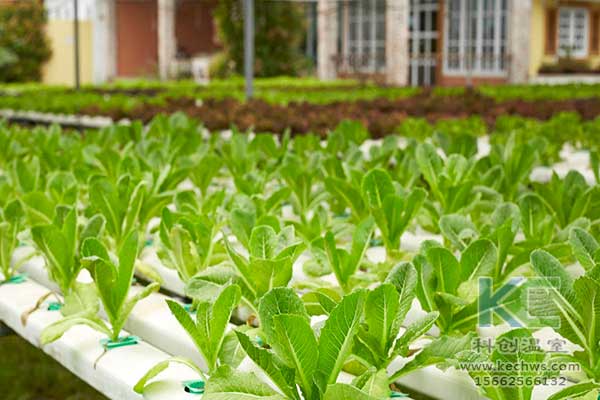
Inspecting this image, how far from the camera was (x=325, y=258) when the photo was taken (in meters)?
2.13

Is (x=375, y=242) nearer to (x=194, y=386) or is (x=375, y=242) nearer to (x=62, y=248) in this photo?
(x=62, y=248)

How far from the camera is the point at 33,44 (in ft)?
84.6

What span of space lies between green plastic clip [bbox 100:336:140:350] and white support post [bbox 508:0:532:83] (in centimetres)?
2309

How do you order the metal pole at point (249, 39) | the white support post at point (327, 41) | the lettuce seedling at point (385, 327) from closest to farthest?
the lettuce seedling at point (385, 327) → the metal pole at point (249, 39) → the white support post at point (327, 41)

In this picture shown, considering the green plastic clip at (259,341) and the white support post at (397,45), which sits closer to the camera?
the green plastic clip at (259,341)

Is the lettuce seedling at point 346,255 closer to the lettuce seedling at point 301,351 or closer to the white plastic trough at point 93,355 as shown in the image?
the white plastic trough at point 93,355

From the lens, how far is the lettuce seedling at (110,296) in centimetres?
179

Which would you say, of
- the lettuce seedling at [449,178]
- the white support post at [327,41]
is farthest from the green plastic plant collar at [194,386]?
the white support post at [327,41]

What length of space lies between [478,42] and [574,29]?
413 cm

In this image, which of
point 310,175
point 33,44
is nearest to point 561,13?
point 33,44

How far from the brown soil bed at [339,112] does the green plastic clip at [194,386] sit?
3525 millimetres

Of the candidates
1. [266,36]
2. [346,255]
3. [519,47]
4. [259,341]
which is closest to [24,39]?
[266,36]

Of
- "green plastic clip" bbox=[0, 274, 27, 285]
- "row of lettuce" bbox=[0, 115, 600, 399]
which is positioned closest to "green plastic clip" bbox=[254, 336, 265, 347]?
"row of lettuce" bbox=[0, 115, 600, 399]

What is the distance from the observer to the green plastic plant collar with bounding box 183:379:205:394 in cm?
154
